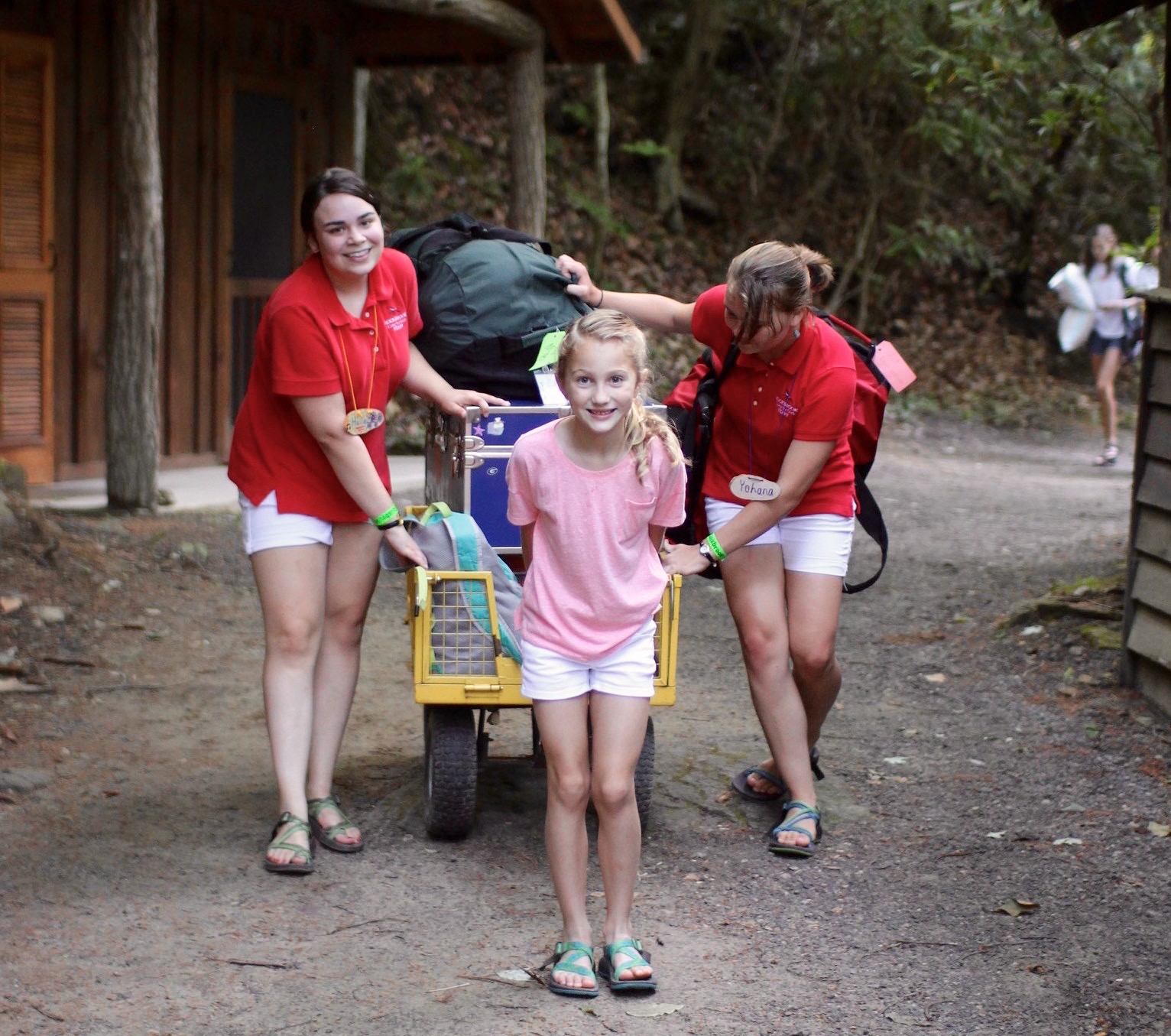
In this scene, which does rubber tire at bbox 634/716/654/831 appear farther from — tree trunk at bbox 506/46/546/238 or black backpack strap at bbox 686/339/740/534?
tree trunk at bbox 506/46/546/238

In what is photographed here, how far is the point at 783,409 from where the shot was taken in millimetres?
4480

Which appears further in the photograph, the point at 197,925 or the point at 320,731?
the point at 320,731

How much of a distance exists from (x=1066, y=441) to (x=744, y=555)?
13.7 m

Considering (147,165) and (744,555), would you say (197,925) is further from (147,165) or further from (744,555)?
(147,165)

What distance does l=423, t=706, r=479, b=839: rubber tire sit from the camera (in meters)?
4.44

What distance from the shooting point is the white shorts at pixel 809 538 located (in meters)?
4.62

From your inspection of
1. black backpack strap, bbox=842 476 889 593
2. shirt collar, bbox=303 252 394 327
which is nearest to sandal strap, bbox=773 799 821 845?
black backpack strap, bbox=842 476 889 593

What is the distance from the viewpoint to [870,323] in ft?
71.9

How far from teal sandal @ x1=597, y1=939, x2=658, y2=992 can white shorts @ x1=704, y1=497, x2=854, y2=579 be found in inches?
54.6

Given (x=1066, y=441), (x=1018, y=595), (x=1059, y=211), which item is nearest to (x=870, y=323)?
(x=1059, y=211)

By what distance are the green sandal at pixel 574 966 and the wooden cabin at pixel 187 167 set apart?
727cm

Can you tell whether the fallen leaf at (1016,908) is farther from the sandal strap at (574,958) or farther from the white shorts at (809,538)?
the sandal strap at (574,958)

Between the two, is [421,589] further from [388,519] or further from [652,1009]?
[652,1009]

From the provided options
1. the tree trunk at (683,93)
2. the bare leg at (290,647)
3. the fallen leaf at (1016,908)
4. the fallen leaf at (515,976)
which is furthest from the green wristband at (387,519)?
the tree trunk at (683,93)
